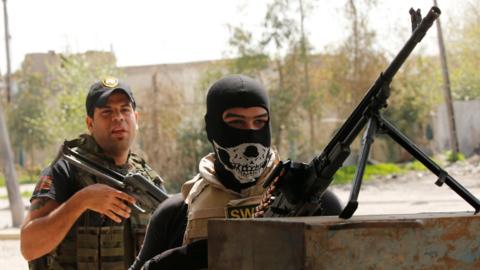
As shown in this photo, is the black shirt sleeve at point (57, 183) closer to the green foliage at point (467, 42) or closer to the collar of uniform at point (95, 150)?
the collar of uniform at point (95, 150)

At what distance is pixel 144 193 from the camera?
3797mm

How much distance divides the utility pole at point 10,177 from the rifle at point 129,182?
12.8m

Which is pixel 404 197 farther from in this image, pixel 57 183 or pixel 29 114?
pixel 29 114

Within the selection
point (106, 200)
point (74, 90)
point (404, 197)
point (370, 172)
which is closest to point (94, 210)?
point (106, 200)

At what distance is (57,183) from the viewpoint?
3744 millimetres

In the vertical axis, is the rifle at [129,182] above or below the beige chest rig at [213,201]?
below

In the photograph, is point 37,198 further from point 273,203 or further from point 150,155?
point 150,155

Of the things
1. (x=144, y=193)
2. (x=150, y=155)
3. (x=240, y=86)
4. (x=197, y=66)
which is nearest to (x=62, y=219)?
(x=144, y=193)

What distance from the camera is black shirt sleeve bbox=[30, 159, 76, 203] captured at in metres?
3.66

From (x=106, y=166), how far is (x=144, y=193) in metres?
0.26

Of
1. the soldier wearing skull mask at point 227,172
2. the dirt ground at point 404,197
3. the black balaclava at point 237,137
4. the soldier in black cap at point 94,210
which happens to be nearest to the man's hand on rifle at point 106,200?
the soldier in black cap at point 94,210

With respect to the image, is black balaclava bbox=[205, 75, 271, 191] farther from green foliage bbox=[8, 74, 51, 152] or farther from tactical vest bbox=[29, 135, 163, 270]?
green foliage bbox=[8, 74, 51, 152]

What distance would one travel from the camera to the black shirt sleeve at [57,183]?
3.66 m

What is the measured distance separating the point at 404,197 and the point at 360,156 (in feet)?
60.3
